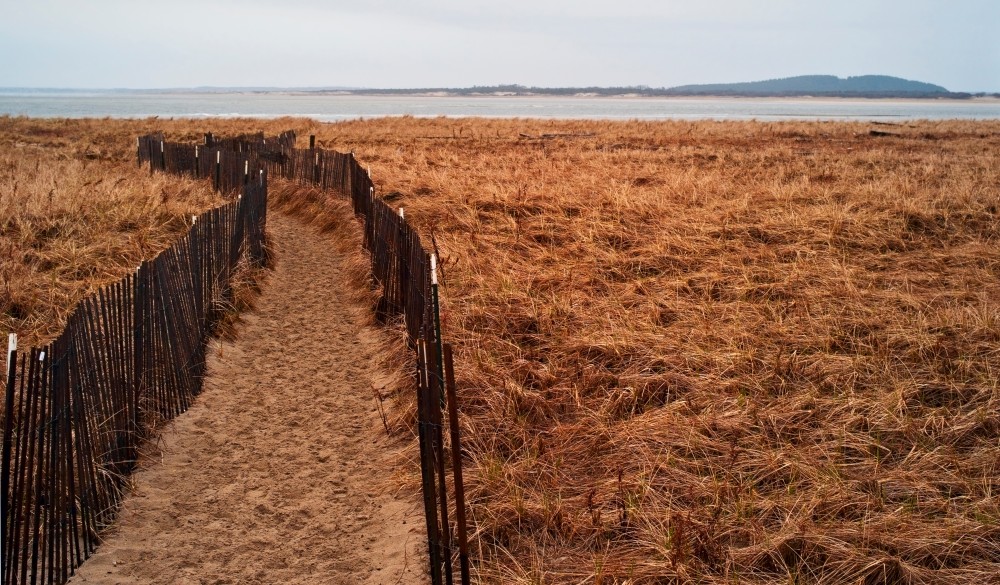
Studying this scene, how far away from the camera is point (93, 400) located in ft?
14.0

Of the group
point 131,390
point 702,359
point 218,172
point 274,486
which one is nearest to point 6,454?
point 131,390

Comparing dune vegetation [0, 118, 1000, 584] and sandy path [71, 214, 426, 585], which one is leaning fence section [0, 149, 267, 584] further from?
dune vegetation [0, 118, 1000, 584]

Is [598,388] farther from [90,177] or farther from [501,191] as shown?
[90,177]

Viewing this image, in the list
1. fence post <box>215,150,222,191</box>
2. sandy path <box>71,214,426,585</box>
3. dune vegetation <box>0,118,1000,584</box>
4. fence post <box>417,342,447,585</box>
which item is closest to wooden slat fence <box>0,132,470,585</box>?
fence post <box>417,342,447,585</box>

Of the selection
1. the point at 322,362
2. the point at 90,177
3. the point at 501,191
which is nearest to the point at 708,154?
the point at 501,191

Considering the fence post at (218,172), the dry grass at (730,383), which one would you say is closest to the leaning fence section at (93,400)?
the dry grass at (730,383)

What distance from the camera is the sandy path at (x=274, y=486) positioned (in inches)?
154

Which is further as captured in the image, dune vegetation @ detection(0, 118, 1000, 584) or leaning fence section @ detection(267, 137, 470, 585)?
dune vegetation @ detection(0, 118, 1000, 584)

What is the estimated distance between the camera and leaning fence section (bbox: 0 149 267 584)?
3551 mm

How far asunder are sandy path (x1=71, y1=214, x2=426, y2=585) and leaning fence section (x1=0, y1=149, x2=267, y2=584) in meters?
0.17

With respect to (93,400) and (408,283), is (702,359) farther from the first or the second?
(93,400)

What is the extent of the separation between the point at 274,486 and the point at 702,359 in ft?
10.1

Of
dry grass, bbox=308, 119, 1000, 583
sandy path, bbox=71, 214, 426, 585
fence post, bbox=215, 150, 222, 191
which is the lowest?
sandy path, bbox=71, 214, 426, 585

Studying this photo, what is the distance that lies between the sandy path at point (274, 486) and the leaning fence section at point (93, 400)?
166 mm
